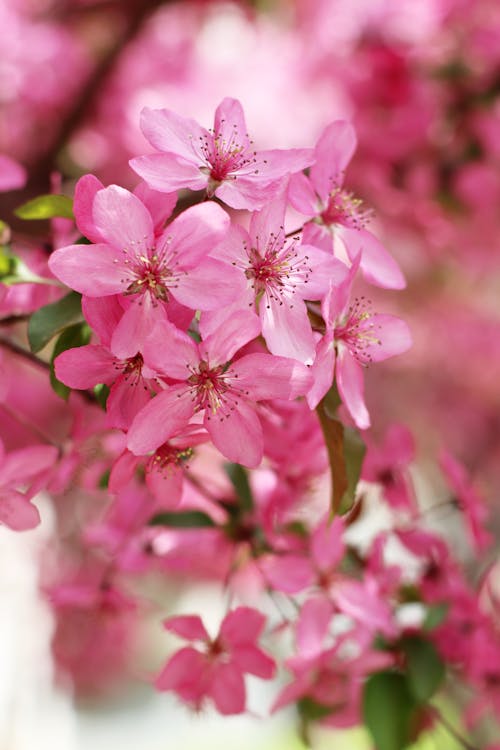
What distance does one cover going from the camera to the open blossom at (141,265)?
603 mm

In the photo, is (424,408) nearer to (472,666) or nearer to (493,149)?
(493,149)

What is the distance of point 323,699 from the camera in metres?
1.04

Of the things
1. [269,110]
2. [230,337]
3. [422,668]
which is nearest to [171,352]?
[230,337]

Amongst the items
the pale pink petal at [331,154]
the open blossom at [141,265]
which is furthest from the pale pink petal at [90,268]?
the pale pink petal at [331,154]

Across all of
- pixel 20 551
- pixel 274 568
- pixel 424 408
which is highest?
pixel 274 568

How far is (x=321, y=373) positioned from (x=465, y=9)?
1.95 m

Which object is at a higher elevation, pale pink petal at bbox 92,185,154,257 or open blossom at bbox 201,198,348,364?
pale pink petal at bbox 92,185,154,257

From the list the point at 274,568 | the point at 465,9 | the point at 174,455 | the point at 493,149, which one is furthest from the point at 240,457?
the point at 465,9

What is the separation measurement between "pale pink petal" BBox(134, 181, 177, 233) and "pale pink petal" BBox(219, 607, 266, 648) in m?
0.41

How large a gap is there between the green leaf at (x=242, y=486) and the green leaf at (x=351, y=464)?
24cm

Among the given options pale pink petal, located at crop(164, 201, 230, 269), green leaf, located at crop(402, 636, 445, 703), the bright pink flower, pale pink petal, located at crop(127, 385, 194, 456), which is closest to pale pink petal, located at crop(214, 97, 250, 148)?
pale pink petal, located at crop(164, 201, 230, 269)

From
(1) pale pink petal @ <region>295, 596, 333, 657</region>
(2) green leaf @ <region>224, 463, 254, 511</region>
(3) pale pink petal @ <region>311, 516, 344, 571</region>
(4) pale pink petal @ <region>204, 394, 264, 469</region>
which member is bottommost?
(1) pale pink petal @ <region>295, 596, 333, 657</region>

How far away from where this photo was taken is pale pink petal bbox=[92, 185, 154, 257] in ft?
1.99

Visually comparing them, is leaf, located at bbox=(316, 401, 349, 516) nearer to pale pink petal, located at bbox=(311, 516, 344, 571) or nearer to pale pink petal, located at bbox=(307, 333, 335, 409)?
pale pink petal, located at bbox=(307, 333, 335, 409)
